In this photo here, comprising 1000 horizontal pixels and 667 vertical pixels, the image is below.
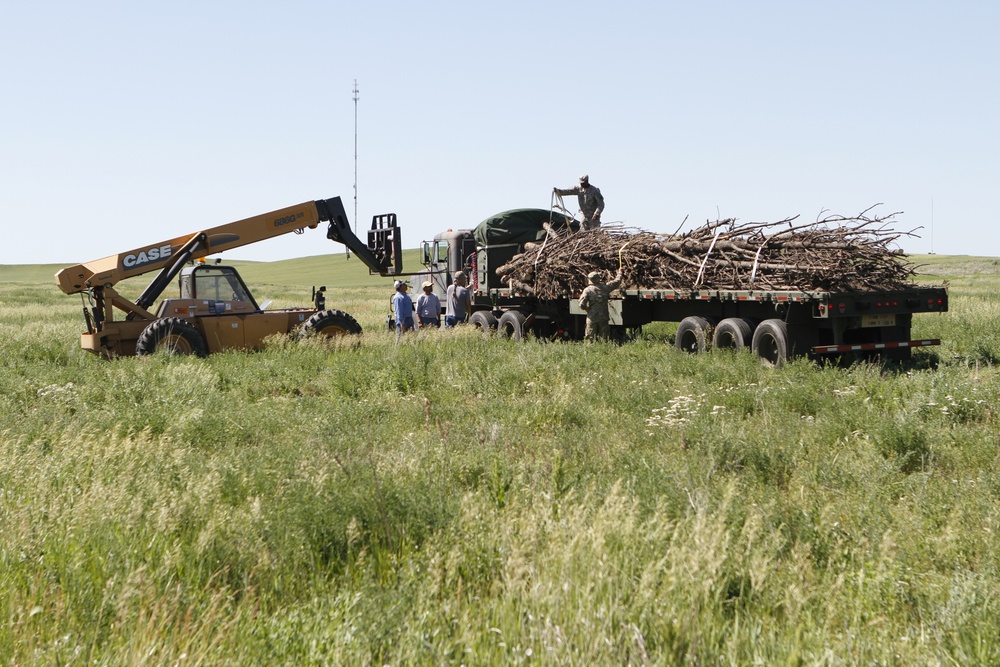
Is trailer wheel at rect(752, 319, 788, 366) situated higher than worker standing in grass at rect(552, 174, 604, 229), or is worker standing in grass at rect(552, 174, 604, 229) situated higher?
worker standing in grass at rect(552, 174, 604, 229)

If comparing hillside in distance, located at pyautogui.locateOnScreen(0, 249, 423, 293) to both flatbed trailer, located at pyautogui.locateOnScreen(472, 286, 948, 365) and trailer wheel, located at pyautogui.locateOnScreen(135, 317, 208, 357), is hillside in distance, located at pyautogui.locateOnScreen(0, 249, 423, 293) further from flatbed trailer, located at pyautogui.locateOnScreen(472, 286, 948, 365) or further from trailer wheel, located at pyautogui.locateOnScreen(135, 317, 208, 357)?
flatbed trailer, located at pyautogui.locateOnScreen(472, 286, 948, 365)

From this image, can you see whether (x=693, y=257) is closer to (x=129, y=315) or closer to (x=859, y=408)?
(x=859, y=408)

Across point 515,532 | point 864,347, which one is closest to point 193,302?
point 864,347

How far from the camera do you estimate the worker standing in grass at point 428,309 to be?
18312 millimetres

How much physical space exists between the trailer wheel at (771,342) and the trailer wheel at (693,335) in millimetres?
969

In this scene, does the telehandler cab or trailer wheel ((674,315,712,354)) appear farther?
the telehandler cab

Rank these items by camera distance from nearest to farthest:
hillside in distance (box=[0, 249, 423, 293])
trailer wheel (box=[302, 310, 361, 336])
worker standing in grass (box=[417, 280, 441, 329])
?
trailer wheel (box=[302, 310, 361, 336]) → worker standing in grass (box=[417, 280, 441, 329]) → hillside in distance (box=[0, 249, 423, 293])

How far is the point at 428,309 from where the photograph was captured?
18.4 m

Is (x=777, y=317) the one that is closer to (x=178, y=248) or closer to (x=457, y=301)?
(x=457, y=301)

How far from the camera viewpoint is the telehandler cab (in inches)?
588

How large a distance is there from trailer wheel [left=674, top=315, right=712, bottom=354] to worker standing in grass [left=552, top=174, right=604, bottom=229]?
3.73m

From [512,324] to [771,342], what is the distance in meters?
6.57

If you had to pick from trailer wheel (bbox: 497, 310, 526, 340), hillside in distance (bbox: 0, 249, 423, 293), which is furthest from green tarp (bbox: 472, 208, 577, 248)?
hillside in distance (bbox: 0, 249, 423, 293)

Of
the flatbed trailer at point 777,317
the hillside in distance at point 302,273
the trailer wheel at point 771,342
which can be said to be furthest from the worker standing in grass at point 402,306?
the hillside in distance at point 302,273
